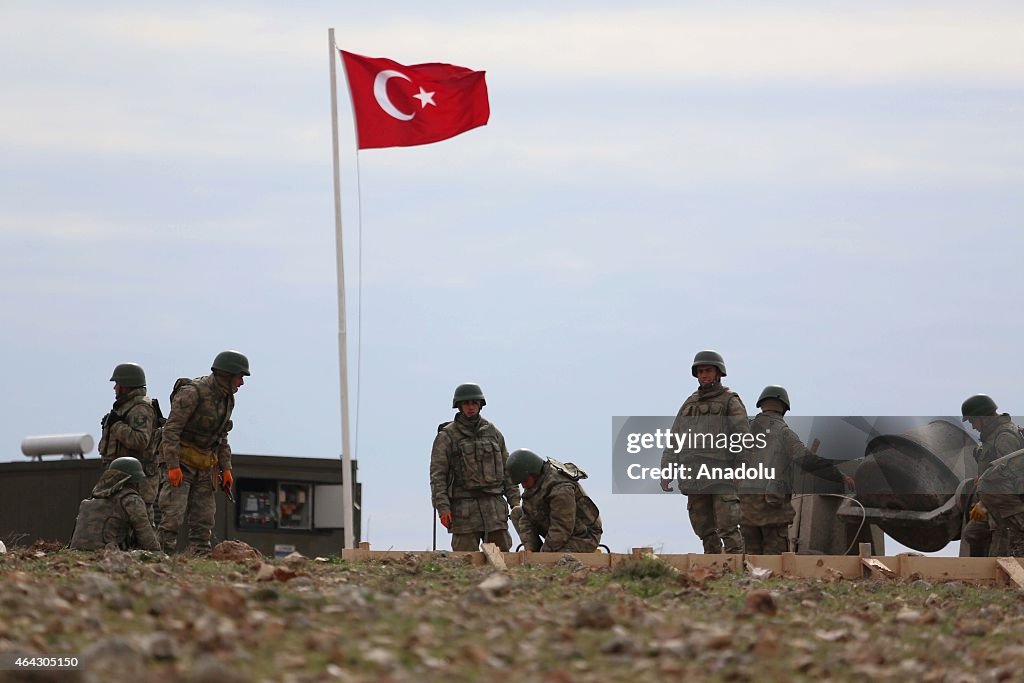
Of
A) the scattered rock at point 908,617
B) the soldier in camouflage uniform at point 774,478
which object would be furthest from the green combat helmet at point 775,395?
the scattered rock at point 908,617

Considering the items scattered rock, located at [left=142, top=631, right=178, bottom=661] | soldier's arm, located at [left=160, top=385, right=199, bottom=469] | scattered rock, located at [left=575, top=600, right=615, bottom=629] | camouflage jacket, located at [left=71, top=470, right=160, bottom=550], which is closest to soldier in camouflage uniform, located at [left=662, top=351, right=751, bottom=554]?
soldier's arm, located at [left=160, top=385, right=199, bottom=469]

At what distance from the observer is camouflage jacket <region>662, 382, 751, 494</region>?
15609 mm

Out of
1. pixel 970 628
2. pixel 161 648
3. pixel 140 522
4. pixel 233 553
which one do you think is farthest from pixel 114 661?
pixel 140 522

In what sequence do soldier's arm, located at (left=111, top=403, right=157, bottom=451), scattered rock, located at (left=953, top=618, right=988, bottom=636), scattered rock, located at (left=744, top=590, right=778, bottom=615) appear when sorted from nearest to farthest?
scattered rock, located at (left=953, top=618, right=988, bottom=636) → scattered rock, located at (left=744, top=590, right=778, bottom=615) → soldier's arm, located at (left=111, top=403, right=157, bottom=451)

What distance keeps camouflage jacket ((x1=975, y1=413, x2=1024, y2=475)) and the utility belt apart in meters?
7.62

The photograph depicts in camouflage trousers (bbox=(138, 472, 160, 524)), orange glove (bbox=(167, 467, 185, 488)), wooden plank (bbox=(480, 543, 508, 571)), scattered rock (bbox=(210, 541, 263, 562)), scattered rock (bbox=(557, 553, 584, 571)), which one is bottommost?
scattered rock (bbox=(557, 553, 584, 571))

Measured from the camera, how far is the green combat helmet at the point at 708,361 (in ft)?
51.7

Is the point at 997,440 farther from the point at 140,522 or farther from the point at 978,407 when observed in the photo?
the point at 140,522

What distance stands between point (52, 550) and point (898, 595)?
7346mm

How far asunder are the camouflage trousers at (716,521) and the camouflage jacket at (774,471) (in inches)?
7.2

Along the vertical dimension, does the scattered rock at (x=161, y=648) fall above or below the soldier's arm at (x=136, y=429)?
below

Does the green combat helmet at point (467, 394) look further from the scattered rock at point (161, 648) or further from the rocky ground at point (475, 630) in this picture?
the scattered rock at point (161, 648)

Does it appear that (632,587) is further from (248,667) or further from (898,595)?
(248,667)

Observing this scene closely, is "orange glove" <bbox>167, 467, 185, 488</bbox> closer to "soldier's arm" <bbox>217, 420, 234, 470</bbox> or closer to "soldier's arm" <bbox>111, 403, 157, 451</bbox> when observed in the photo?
"soldier's arm" <bbox>217, 420, 234, 470</bbox>
